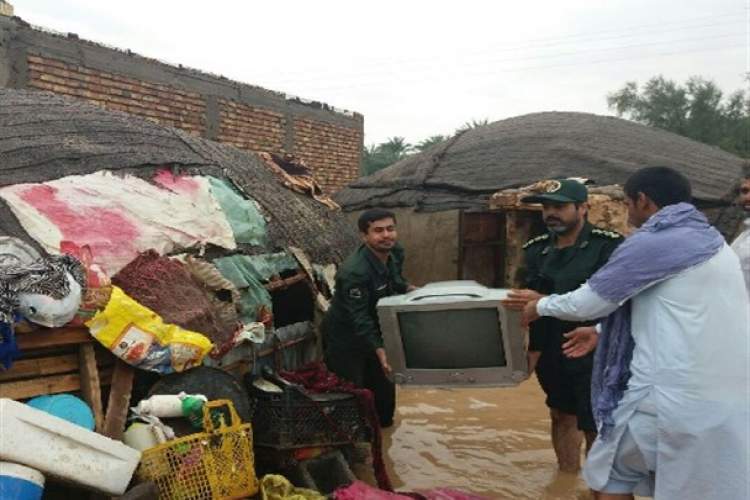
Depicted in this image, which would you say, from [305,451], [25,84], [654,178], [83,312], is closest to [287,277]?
[305,451]

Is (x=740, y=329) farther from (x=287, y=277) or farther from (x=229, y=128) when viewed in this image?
(x=229, y=128)

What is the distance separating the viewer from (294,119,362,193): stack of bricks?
12.5 m

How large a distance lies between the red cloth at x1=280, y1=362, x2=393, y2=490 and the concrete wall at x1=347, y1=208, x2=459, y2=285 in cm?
555

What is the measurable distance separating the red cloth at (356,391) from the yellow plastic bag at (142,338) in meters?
0.96

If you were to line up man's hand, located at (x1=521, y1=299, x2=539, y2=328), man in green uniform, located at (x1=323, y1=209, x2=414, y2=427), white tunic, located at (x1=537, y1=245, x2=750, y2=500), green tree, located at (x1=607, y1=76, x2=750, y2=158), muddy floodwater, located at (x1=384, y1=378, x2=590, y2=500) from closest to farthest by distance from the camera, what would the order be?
white tunic, located at (x1=537, y1=245, x2=750, y2=500) < man's hand, located at (x1=521, y1=299, x2=539, y2=328) < man in green uniform, located at (x1=323, y1=209, x2=414, y2=427) < muddy floodwater, located at (x1=384, y1=378, x2=590, y2=500) < green tree, located at (x1=607, y1=76, x2=750, y2=158)

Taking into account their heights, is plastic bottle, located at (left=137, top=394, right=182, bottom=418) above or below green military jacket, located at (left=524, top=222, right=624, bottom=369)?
below

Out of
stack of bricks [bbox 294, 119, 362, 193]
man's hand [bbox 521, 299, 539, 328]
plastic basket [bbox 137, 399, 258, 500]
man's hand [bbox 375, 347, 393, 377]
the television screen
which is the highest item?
stack of bricks [bbox 294, 119, 362, 193]

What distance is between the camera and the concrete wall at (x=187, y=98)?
7699 mm

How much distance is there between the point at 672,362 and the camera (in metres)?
2.58

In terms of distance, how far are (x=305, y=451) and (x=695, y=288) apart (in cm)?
242

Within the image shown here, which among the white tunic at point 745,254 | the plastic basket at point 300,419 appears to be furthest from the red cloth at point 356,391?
the white tunic at point 745,254

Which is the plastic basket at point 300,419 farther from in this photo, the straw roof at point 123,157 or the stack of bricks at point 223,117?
the stack of bricks at point 223,117

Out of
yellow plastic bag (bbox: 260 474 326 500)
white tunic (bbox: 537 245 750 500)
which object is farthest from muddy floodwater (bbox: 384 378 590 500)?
white tunic (bbox: 537 245 750 500)

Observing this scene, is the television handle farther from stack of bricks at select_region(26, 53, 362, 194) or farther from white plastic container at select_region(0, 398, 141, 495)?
stack of bricks at select_region(26, 53, 362, 194)
